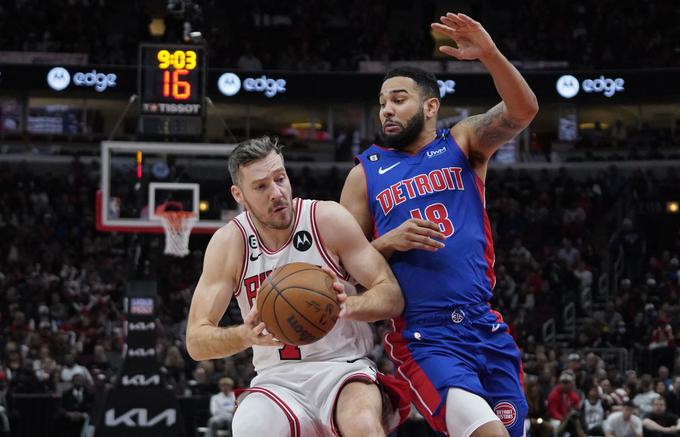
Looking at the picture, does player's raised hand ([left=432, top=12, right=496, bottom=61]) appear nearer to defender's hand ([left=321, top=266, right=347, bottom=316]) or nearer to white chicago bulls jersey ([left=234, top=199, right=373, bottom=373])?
white chicago bulls jersey ([left=234, top=199, right=373, bottom=373])

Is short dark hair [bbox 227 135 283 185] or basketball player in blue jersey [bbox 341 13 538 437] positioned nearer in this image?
basketball player in blue jersey [bbox 341 13 538 437]

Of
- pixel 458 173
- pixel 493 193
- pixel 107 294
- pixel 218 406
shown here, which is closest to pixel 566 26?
pixel 493 193

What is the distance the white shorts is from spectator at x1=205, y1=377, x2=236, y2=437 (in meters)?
7.69

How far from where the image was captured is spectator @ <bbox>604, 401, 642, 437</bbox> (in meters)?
12.9

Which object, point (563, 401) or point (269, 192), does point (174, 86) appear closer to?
point (563, 401)

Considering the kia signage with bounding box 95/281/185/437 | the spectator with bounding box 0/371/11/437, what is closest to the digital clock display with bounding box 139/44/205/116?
the kia signage with bounding box 95/281/185/437

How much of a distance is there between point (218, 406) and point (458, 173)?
8.51 metres

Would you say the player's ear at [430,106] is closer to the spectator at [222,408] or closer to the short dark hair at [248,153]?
the short dark hair at [248,153]

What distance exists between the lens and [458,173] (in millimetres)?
5387

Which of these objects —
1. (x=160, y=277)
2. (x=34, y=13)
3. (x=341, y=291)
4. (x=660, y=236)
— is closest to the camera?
(x=341, y=291)

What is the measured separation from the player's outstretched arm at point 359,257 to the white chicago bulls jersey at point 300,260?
51mm

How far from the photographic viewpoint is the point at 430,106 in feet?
17.9

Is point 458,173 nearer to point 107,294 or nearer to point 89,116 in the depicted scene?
point 107,294

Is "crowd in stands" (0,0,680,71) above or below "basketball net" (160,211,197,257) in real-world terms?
above
